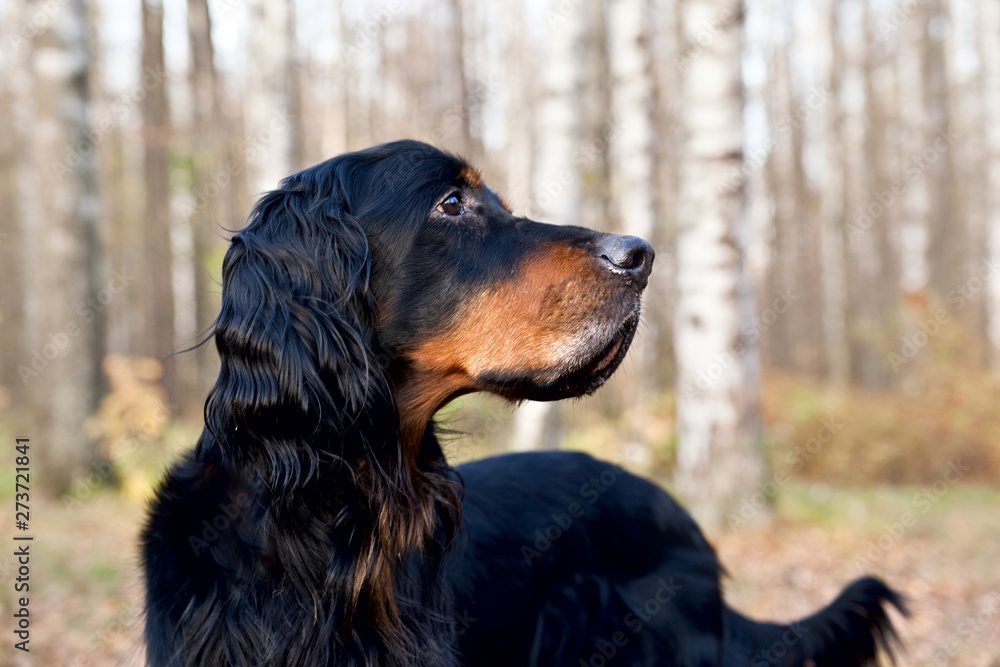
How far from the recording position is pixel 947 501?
369 inches

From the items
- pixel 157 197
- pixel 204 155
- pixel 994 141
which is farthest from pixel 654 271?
pixel 157 197

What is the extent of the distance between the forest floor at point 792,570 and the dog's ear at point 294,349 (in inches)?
27.9

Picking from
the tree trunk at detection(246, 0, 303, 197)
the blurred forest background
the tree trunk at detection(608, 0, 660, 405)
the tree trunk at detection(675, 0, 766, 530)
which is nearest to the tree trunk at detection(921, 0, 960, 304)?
the blurred forest background

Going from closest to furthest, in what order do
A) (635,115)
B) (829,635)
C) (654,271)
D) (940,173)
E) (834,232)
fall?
(829,635) < (635,115) < (654,271) < (834,232) < (940,173)

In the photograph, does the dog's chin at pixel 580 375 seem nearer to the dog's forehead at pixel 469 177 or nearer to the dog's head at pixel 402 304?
the dog's head at pixel 402 304

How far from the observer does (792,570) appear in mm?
5695

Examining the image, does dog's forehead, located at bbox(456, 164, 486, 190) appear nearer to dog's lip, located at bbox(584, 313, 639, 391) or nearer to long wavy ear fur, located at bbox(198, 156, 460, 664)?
long wavy ear fur, located at bbox(198, 156, 460, 664)

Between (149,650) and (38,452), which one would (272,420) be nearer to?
(149,650)

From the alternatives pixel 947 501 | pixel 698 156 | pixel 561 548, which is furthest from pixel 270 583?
pixel 947 501

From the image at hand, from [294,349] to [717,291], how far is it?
4956mm

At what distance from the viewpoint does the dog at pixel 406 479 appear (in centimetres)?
199

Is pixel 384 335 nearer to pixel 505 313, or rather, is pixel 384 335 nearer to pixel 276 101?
pixel 505 313

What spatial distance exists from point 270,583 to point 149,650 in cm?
36

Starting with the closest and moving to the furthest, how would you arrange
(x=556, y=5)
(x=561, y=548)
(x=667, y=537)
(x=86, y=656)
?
(x=561, y=548), (x=667, y=537), (x=86, y=656), (x=556, y=5)
